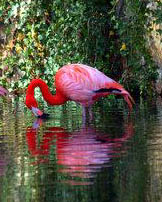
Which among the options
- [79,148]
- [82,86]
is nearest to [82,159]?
[79,148]

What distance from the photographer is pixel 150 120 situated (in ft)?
31.5

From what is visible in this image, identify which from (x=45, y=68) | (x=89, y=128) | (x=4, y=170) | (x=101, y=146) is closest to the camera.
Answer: (x=4, y=170)

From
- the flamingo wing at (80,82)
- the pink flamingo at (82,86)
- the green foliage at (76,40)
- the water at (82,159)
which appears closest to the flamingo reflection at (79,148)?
the water at (82,159)

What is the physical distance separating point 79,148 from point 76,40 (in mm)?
8685

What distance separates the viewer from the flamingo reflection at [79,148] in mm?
6113

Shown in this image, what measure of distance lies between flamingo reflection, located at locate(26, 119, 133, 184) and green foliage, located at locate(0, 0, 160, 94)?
518 centimetres

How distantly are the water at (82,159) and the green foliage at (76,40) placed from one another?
3837mm

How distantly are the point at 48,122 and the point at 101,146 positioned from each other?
2837 mm

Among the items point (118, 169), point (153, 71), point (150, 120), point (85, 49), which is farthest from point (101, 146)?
point (85, 49)

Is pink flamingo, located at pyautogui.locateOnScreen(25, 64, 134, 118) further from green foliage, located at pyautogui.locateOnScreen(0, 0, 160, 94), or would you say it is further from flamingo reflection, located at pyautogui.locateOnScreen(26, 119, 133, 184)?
green foliage, located at pyautogui.locateOnScreen(0, 0, 160, 94)

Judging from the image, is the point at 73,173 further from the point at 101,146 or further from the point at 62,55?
the point at 62,55

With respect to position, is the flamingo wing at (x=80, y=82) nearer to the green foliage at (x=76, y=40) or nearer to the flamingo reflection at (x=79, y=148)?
the flamingo reflection at (x=79, y=148)

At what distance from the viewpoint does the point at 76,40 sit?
617 inches

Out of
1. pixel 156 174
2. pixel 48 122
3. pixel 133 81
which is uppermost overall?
pixel 133 81
